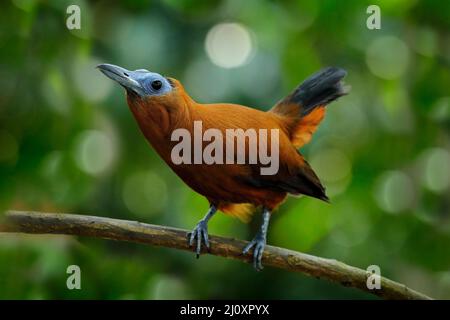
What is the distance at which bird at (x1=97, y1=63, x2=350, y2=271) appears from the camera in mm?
1598

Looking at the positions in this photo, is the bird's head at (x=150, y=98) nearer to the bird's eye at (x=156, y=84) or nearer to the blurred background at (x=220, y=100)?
the bird's eye at (x=156, y=84)

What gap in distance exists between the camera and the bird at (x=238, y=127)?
62.9 inches

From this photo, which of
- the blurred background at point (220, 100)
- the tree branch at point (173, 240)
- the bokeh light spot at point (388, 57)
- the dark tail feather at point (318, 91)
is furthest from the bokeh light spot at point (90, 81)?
the bokeh light spot at point (388, 57)

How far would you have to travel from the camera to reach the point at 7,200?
1.82m

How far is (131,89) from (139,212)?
41cm

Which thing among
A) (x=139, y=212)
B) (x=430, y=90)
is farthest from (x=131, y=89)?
(x=430, y=90)

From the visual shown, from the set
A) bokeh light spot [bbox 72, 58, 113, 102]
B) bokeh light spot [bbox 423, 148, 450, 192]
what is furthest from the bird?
bokeh light spot [bbox 423, 148, 450, 192]

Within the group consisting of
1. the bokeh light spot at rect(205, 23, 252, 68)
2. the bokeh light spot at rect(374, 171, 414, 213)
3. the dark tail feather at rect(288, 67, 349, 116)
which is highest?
the bokeh light spot at rect(205, 23, 252, 68)

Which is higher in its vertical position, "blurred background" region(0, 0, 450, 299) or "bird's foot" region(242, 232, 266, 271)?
"blurred background" region(0, 0, 450, 299)

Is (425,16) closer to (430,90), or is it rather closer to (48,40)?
(430,90)

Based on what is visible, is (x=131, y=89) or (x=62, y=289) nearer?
(x=131, y=89)

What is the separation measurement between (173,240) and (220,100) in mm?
423

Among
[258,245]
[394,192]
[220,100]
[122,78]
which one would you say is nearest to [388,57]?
[394,192]

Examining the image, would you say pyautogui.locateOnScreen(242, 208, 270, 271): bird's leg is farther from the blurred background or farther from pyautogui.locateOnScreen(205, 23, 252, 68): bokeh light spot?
pyautogui.locateOnScreen(205, 23, 252, 68): bokeh light spot
